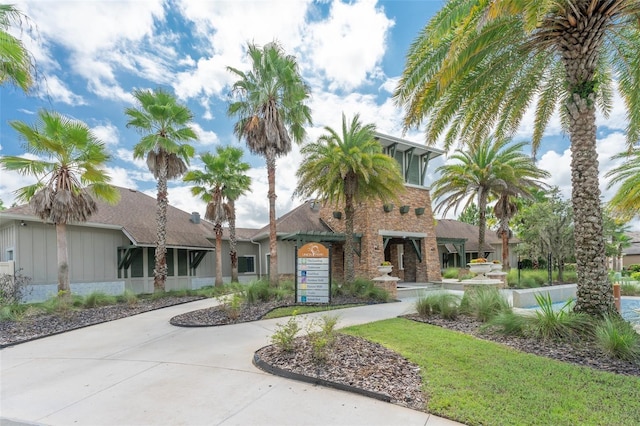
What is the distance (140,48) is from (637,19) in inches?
515

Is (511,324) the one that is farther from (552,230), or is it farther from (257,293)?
(552,230)

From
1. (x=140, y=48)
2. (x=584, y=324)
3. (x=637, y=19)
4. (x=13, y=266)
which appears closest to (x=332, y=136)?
(x=140, y=48)

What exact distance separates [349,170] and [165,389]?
A: 11626 millimetres

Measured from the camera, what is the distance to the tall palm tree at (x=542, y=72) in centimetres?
737

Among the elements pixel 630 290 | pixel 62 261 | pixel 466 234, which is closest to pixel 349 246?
pixel 62 261

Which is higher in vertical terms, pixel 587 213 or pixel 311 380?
pixel 587 213

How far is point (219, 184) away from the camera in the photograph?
2042 cm

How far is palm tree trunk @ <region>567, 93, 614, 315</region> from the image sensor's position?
7.46 metres

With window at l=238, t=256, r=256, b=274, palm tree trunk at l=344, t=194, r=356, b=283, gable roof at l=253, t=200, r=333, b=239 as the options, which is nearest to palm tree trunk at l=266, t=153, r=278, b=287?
palm tree trunk at l=344, t=194, r=356, b=283

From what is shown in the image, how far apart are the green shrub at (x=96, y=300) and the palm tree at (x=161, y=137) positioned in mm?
2104

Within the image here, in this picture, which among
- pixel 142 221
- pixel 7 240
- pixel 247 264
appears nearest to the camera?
pixel 7 240

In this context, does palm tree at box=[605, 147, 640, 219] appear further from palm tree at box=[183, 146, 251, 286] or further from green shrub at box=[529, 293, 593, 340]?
palm tree at box=[183, 146, 251, 286]

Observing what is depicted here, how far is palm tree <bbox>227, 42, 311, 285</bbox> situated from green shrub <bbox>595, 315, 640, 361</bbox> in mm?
11470

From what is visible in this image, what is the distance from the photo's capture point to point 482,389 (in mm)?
4672
